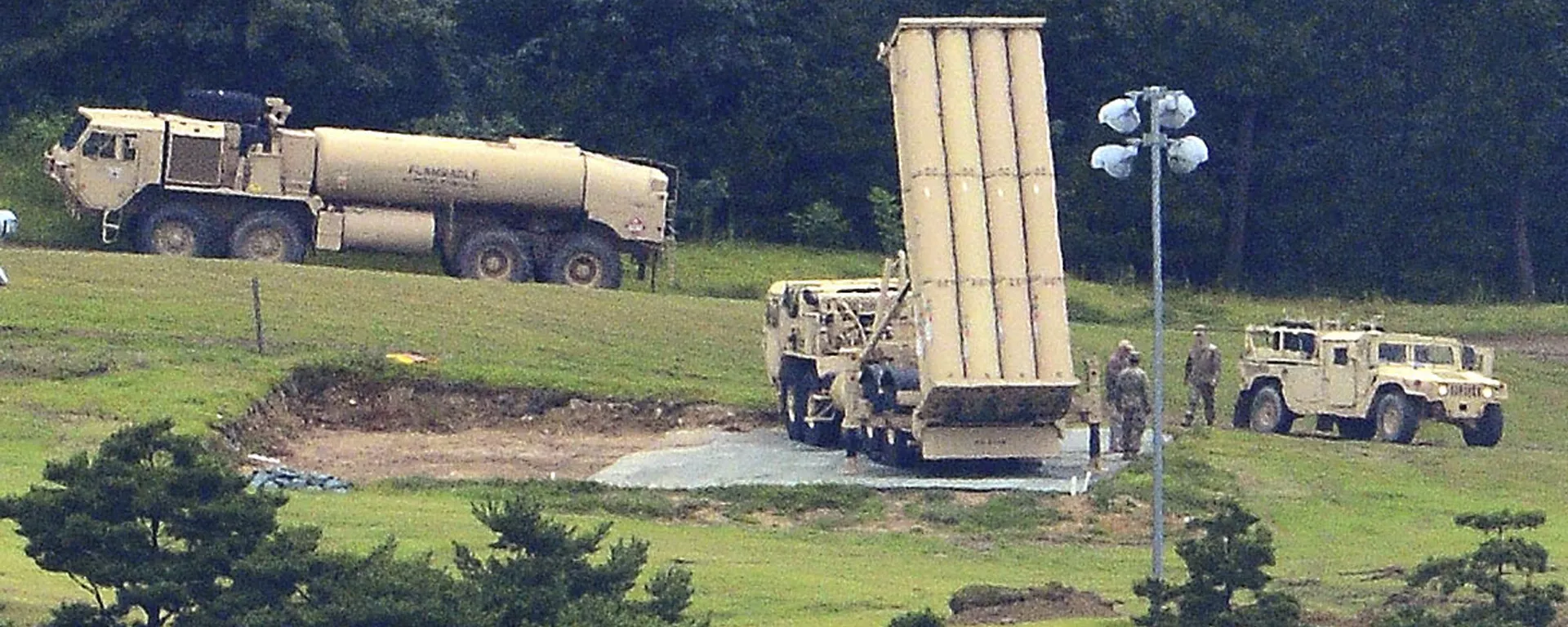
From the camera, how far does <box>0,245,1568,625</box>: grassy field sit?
26.3m

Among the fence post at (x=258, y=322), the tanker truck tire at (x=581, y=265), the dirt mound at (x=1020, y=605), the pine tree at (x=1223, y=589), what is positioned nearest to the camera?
the pine tree at (x=1223, y=589)

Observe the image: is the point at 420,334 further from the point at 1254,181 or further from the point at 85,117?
the point at 1254,181

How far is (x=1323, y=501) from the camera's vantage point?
31.8 metres

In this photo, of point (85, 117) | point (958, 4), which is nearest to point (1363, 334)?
point (85, 117)

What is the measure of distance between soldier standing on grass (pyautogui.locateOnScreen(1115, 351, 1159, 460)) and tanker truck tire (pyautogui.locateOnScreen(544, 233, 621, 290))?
56.8 ft

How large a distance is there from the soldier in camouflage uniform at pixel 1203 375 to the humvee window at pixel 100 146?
1816cm

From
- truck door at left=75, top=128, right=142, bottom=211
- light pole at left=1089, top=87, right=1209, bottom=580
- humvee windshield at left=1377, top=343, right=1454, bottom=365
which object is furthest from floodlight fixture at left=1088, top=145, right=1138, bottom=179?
truck door at left=75, top=128, right=142, bottom=211

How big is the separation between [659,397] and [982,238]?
24.3 feet

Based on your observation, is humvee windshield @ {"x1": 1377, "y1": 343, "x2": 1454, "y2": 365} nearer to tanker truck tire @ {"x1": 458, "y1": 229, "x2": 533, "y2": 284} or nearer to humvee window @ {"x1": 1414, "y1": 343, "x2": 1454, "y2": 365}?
humvee window @ {"x1": 1414, "y1": 343, "x2": 1454, "y2": 365}

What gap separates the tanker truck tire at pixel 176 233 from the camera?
4750 cm

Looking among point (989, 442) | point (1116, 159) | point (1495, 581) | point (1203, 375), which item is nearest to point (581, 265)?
point (1203, 375)

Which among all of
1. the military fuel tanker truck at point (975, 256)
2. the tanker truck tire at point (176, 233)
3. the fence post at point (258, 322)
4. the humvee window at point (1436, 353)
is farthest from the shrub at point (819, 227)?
the military fuel tanker truck at point (975, 256)

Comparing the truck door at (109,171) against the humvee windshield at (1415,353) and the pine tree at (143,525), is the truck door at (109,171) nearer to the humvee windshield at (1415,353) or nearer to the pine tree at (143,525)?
the humvee windshield at (1415,353)

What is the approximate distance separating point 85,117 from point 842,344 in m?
17.1
